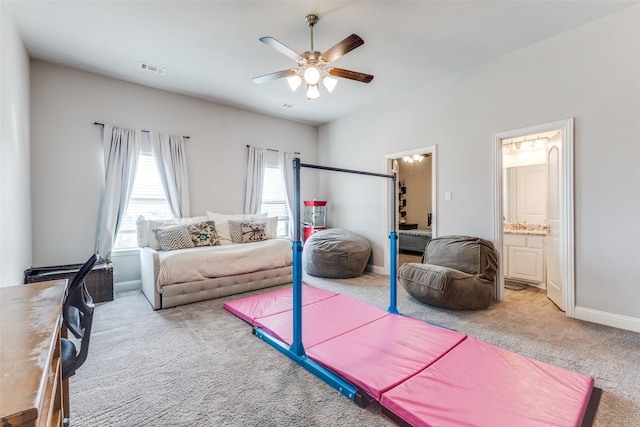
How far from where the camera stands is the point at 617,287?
108 inches

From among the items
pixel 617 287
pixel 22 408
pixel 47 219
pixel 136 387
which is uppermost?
pixel 47 219

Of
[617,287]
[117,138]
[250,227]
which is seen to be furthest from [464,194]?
[117,138]

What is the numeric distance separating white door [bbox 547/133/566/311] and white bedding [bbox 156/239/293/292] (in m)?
3.36

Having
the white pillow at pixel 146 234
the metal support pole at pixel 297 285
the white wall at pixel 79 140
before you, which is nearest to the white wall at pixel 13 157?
the white wall at pixel 79 140

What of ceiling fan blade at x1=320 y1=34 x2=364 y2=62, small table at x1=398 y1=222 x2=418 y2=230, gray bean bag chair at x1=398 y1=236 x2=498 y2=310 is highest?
ceiling fan blade at x1=320 y1=34 x2=364 y2=62

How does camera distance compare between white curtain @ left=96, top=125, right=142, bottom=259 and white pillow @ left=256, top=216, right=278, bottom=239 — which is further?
white pillow @ left=256, top=216, right=278, bottom=239

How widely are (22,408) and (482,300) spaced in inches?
143

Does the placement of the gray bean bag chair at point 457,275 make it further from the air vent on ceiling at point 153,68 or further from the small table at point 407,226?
the small table at point 407,226

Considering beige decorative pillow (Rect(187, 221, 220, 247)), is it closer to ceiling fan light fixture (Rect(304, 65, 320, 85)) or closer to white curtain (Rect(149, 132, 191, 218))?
white curtain (Rect(149, 132, 191, 218))

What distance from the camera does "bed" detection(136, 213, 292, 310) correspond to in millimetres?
3270

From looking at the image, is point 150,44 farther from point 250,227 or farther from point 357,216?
point 357,216

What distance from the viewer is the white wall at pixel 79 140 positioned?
3.51 metres

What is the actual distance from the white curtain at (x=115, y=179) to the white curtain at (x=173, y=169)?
0.94 ft

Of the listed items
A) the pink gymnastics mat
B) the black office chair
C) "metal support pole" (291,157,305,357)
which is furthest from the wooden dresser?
the pink gymnastics mat
